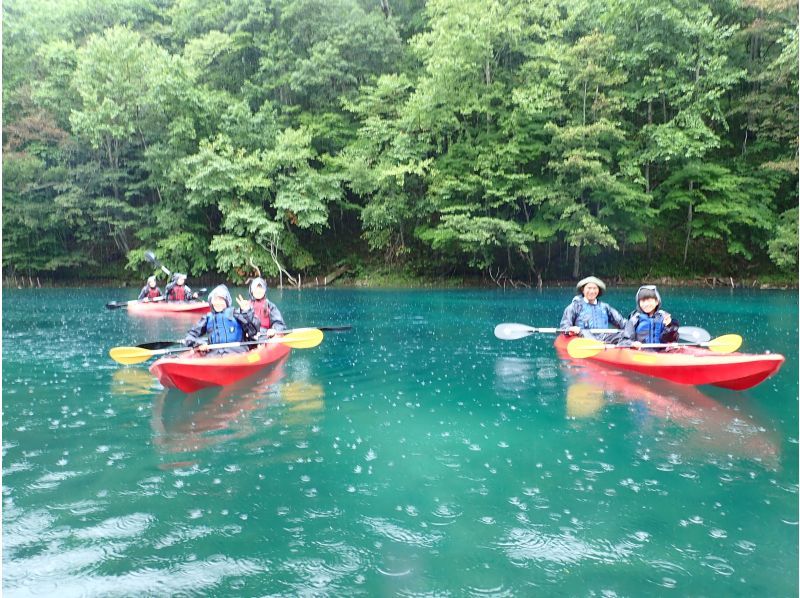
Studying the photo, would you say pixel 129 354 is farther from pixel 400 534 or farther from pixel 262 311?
pixel 400 534

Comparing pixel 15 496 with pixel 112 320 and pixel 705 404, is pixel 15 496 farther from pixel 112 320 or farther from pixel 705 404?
pixel 112 320

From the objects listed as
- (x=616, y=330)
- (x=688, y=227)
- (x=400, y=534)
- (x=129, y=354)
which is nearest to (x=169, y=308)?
(x=129, y=354)

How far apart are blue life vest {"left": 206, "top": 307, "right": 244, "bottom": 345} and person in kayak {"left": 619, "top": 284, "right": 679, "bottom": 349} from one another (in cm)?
489

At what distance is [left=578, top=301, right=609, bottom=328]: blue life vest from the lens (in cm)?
883

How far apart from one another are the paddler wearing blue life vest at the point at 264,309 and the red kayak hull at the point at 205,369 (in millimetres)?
1218

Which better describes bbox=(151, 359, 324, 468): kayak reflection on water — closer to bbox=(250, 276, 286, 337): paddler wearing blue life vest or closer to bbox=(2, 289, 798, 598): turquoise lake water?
bbox=(2, 289, 798, 598): turquoise lake water

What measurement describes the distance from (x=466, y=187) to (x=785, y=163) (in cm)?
1082

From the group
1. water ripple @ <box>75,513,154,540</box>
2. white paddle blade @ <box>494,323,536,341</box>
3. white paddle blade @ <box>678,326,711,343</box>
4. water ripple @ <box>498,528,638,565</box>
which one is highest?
white paddle blade @ <box>678,326,711,343</box>

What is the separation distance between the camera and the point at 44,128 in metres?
25.0

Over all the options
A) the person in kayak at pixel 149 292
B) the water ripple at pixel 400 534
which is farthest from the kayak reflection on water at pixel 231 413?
the person in kayak at pixel 149 292

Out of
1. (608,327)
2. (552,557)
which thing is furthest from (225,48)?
(552,557)

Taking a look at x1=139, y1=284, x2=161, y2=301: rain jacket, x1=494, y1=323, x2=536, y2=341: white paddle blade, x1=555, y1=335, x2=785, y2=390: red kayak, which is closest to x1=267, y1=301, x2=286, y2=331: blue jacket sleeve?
x1=494, y1=323, x2=536, y2=341: white paddle blade

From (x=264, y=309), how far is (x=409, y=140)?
15218 mm

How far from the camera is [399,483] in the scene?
4199 mm
